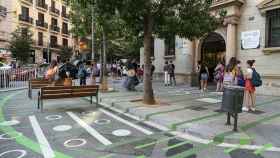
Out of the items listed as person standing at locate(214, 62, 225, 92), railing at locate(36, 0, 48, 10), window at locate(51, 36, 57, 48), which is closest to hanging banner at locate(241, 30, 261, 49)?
person standing at locate(214, 62, 225, 92)

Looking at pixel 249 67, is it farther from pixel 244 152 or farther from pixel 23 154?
pixel 23 154

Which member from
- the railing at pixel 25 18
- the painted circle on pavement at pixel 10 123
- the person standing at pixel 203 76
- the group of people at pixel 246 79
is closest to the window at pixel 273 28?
the person standing at pixel 203 76

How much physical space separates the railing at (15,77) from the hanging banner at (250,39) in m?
13.4

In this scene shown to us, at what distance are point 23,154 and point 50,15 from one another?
47.3m

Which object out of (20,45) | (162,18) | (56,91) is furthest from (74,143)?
(20,45)

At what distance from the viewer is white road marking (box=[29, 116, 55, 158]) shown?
4.71 metres

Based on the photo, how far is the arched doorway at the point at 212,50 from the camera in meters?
16.6

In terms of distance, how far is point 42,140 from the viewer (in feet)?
17.9

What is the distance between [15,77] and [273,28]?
1571 cm

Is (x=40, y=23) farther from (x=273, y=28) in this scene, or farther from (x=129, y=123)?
(x=129, y=123)

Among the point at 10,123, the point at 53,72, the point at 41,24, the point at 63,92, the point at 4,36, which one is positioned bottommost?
the point at 10,123

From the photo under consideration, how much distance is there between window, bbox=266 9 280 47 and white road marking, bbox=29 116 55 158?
11.3 m

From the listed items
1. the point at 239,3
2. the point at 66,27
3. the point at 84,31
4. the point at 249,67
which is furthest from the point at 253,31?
the point at 66,27

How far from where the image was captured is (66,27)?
53.7m
